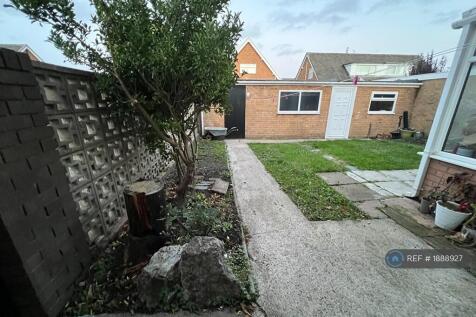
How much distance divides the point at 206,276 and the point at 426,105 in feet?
41.3

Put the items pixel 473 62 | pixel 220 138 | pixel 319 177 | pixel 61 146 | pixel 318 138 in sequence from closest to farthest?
pixel 61 146
pixel 473 62
pixel 319 177
pixel 220 138
pixel 318 138

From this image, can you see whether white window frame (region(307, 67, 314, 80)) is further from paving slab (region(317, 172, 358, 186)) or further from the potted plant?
the potted plant

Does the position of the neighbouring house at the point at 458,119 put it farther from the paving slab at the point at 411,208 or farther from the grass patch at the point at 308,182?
the grass patch at the point at 308,182

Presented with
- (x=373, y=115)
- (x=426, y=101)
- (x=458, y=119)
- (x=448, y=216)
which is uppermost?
(x=426, y=101)

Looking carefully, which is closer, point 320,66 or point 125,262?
point 125,262

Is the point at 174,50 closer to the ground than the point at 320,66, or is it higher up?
closer to the ground

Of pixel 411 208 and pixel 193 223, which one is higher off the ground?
pixel 193 223

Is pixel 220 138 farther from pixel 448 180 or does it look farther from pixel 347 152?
pixel 448 180

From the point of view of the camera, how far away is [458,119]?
3156 millimetres

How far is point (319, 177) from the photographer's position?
4746 millimetres

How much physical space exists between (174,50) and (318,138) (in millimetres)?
9295

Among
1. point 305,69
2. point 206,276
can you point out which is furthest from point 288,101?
point 305,69

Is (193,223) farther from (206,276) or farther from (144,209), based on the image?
(206,276)

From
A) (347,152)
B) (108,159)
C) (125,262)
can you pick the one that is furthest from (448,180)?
(108,159)
